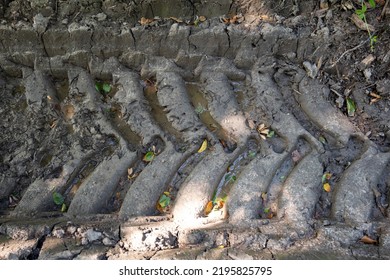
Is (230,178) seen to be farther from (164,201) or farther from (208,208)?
(164,201)

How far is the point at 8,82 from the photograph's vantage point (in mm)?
2613

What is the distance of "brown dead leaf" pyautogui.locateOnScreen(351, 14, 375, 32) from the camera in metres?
2.44

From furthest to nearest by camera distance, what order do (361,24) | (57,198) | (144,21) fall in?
(144,21) < (361,24) < (57,198)

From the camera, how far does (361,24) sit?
8.05ft

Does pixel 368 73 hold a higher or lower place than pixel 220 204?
higher

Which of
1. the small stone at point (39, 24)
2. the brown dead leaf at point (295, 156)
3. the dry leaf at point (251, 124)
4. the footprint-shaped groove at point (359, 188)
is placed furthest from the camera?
the small stone at point (39, 24)

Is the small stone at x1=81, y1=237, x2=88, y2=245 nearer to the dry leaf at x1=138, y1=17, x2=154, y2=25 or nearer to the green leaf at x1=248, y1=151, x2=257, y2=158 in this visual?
the green leaf at x1=248, y1=151, x2=257, y2=158

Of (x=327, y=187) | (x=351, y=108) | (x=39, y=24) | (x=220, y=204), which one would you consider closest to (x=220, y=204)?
(x=220, y=204)

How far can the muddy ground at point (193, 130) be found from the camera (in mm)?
1964

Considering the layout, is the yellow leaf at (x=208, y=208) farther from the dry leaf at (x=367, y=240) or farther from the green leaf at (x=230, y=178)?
the dry leaf at (x=367, y=240)

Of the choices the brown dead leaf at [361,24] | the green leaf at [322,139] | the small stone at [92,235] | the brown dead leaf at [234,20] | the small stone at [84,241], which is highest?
the brown dead leaf at [234,20]

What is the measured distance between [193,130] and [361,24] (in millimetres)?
1443

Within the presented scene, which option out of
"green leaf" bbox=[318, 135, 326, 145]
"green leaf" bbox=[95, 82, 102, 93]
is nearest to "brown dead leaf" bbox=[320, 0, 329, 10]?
"green leaf" bbox=[318, 135, 326, 145]

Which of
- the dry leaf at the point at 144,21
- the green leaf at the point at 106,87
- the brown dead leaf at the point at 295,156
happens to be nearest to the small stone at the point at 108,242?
the green leaf at the point at 106,87
